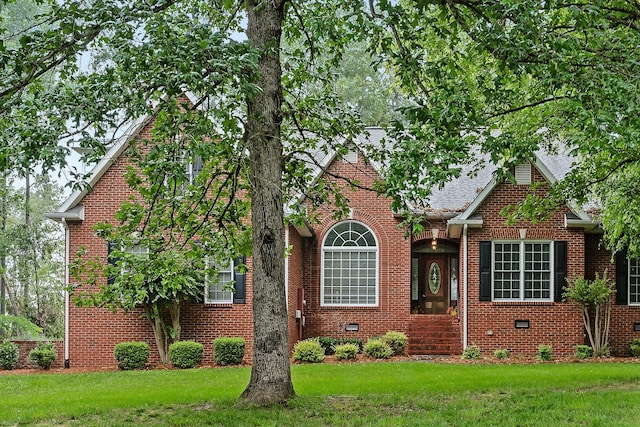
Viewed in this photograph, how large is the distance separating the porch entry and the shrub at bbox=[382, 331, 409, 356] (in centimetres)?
284

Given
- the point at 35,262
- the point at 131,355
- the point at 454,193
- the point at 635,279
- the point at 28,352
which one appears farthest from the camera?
the point at 35,262

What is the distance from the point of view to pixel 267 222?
11.3 meters

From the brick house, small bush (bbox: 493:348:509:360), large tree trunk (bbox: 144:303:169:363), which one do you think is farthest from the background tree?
small bush (bbox: 493:348:509:360)

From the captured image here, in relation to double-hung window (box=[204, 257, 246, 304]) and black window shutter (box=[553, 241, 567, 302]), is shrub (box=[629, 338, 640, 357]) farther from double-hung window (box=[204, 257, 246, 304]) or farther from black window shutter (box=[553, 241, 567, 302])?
double-hung window (box=[204, 257, 246, 304])

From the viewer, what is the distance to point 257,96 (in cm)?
1137

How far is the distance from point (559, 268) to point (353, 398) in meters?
10.3

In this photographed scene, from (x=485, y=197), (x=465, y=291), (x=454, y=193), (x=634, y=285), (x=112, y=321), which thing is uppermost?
(x=454, y=193)

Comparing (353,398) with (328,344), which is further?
(328,344)

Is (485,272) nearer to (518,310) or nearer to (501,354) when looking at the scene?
(518,310)

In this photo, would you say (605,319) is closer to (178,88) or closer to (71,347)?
(71,347)

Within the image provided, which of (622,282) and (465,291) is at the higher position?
(622,282)

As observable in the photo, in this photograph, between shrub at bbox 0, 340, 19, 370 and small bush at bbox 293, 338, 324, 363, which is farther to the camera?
shrub at bbox 0, 340, 19, 370

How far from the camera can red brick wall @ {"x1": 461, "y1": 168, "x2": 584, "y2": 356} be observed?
67.9 ft

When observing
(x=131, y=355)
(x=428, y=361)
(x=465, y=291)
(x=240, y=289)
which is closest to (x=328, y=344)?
(x=240, y=289)
